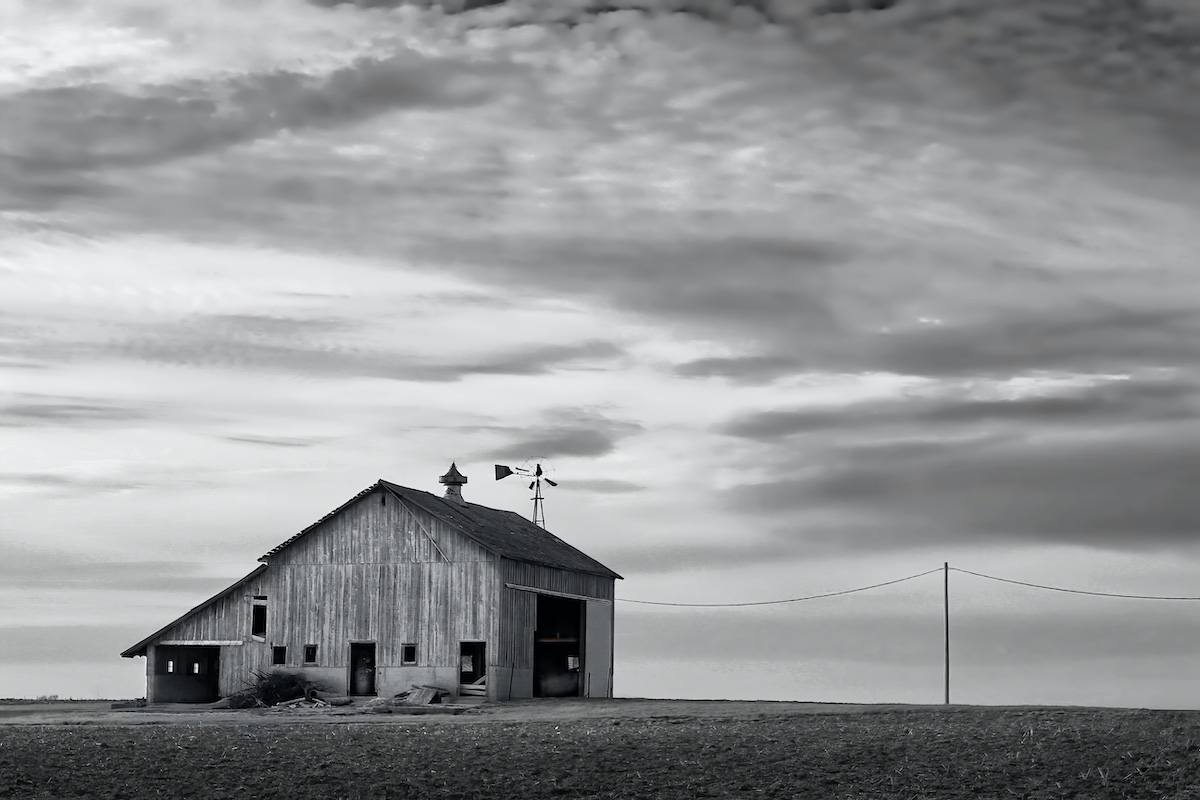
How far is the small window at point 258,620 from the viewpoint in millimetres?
54594

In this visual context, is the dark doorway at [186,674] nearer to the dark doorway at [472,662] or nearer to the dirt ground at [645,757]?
the dark doorway at [472,662]

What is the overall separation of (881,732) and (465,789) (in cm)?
1243

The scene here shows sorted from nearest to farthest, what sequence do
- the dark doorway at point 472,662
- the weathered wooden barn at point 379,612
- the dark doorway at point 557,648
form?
the dark doorway at point 472,662 < the weathered wooden barn at point 379,612 < the dark doorway at point 557,648

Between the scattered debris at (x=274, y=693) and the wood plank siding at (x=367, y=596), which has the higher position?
the wood plank siding at (x=367, y=596)

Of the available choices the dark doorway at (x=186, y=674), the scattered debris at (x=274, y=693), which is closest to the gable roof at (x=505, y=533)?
the scattered debris at (x=274, y=693)

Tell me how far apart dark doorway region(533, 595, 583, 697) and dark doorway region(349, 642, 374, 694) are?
635 cm

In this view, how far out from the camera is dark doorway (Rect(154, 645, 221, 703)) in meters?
55.8

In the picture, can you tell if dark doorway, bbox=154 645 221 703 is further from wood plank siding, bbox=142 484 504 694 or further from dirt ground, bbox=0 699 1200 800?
dirt ground, bbox=0 699 1200 800

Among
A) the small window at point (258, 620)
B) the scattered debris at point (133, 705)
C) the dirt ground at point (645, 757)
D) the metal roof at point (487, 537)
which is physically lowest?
the scattered debris at point (133, 705)

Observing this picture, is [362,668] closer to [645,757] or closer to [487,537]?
[487,537]

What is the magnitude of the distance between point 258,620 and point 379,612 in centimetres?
534

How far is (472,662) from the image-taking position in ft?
169

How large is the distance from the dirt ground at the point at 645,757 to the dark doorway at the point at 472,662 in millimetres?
8579

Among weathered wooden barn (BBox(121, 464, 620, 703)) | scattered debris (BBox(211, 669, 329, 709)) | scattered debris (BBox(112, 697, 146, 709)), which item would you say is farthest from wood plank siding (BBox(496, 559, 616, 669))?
scattered debris (BBox(112, 697, 146, 709))
